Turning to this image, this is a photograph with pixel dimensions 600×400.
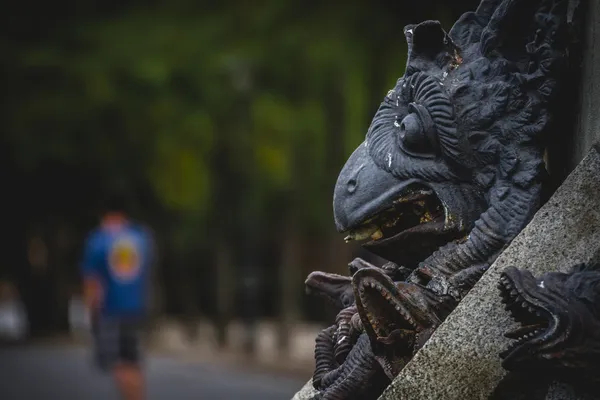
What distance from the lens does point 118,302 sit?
1265cm

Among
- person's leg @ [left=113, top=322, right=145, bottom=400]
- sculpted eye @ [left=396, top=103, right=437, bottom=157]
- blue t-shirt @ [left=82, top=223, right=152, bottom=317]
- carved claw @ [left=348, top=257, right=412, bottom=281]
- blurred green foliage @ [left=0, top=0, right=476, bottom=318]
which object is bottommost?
carved claw @ [left=348, top=257, right=412, bottom=281]

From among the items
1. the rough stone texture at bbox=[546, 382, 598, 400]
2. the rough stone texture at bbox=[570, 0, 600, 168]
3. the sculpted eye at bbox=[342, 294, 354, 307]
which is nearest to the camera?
the rough stone texture at bbox=[546, 382, 598, 400]

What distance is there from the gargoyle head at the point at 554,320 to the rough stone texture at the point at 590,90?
52 centimetres

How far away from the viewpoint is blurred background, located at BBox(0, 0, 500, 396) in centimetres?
1250

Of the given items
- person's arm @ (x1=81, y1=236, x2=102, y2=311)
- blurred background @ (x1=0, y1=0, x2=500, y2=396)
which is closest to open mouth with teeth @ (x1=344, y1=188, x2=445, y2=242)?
blurred background @ (x1=0, y1=0, x2=500, y2=396)

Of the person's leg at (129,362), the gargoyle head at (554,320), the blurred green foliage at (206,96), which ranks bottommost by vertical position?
the gargoyle head at (554,320)

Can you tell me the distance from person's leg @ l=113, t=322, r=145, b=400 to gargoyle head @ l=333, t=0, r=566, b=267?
350 inches

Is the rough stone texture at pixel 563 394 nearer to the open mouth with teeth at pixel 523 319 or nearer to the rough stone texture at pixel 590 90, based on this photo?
the open mouth with teeth at pixel 523 319

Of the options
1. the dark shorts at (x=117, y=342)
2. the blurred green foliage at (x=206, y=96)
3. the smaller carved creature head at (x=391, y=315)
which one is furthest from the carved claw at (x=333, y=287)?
the dark shorts at (x=117, y=342)

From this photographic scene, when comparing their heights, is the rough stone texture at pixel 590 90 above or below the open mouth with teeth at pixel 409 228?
above

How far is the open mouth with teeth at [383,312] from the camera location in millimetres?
3529

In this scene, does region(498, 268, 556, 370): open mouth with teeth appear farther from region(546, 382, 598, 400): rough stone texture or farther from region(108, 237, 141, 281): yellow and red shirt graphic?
region(108, 237, 141, 281): yellow and red shirt graphic

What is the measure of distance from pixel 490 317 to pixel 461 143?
538mm

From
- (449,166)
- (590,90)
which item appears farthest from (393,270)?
(590,90)
